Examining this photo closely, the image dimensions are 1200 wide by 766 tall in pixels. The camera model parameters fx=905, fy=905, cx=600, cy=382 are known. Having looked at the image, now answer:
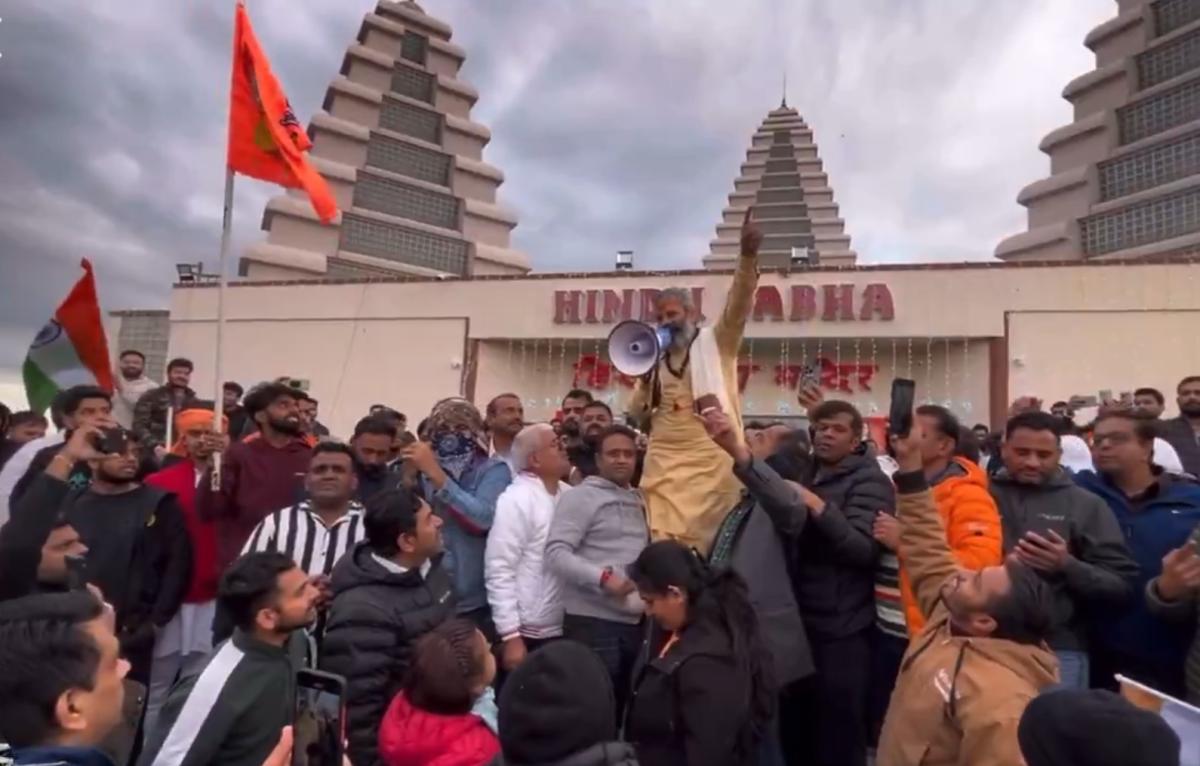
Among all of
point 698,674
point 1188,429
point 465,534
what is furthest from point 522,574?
point 1188,429

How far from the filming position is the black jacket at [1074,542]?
311cm

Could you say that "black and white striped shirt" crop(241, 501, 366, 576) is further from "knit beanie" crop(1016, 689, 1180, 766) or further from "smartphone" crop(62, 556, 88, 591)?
"knit beanie" crop(1016, 689, 1180, 766)

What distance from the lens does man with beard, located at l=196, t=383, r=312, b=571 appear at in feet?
14.3

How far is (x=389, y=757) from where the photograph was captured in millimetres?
2369

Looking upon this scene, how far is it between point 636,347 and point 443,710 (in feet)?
6.62

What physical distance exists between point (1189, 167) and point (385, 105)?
23.4 m

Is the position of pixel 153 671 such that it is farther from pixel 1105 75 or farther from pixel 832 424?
pixel 1105 75

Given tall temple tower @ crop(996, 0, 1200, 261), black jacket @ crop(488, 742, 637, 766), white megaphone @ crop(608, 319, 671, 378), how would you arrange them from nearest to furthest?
black jacket @ crop(488, 742, 637, 766) → white megaphone @ crop(608, 319, 671, 378) → tall temple tower @ crop(996, 0, 1200, 261)

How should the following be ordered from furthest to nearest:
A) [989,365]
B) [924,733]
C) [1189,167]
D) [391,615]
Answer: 1. [1189,167]
2. [989,365]
3. [391,615]
4. [924,733]

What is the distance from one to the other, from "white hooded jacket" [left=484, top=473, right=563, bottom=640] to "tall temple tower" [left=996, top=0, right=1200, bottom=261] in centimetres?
2444

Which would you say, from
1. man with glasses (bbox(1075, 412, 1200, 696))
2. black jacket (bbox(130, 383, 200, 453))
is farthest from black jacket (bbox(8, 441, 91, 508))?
man with glasses (bbox(1075, 412, 1200, 696))

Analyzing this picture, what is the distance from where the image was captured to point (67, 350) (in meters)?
5.46

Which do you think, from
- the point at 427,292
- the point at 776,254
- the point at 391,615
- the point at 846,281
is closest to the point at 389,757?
the point at 391,615

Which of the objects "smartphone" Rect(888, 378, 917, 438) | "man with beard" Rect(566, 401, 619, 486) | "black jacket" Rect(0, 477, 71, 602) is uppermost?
"smartphone" Rect(888, 378, 917, 438)
